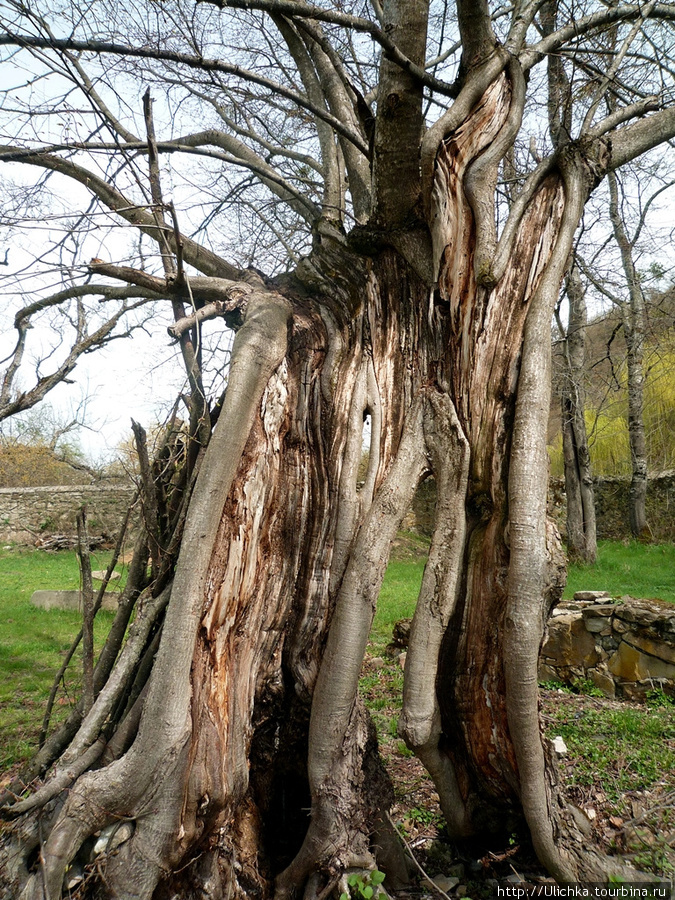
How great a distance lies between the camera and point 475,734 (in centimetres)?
256

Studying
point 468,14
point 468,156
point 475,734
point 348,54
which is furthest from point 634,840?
point 348,54

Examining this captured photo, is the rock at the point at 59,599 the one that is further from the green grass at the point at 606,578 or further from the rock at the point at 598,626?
the rock at the point at 598,626

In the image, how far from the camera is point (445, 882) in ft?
8.24

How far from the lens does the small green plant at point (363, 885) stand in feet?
7.11

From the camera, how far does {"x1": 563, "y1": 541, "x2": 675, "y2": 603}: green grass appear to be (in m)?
8.20

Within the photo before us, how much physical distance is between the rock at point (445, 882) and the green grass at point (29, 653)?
2.34 metres

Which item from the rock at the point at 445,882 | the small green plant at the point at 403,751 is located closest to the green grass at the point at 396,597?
the small green plant at the point at 403,751

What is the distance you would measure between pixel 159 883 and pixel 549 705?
352cm

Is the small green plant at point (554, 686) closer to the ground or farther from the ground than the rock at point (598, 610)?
closer to the ground

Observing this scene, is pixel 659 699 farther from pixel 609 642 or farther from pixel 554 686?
pixel 554 686

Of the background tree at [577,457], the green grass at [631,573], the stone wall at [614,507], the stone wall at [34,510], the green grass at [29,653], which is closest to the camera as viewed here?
the green grass at [29,653]

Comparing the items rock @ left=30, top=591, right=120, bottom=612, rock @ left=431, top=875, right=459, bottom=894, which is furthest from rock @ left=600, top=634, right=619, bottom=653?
rock @ left=30, top=591, right=120, bottom=612

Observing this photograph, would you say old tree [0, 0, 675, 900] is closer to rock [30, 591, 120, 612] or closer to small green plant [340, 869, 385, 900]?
small green plant [340, 869, 385, 900]

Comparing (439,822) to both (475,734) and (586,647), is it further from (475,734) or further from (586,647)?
(586,647)
